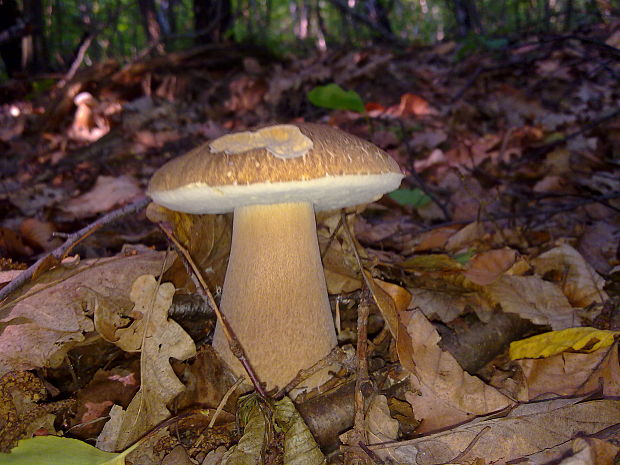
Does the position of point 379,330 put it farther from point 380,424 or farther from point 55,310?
point 55,310

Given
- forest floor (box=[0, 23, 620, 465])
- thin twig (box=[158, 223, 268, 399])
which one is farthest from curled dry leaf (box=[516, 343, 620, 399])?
thin twig (box=[158, 223, 268, 399])

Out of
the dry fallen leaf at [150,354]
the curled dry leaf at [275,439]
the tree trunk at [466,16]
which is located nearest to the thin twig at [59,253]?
the dry fallen leaf at [150,354]

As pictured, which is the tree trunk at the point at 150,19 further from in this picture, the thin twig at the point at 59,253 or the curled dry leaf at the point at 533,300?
the curled dry leaf at the point at 533,300

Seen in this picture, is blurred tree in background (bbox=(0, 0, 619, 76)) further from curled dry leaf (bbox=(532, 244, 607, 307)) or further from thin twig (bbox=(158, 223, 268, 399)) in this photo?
thin twig (bbox=(158, 223, 268, 399))

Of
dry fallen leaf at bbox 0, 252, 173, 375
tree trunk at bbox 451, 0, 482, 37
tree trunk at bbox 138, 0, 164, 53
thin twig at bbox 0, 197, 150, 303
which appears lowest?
dry fallen leaf at bbox 0, 252, 173, 375

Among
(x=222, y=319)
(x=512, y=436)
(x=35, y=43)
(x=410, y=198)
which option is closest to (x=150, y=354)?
(x=222, y=319)
